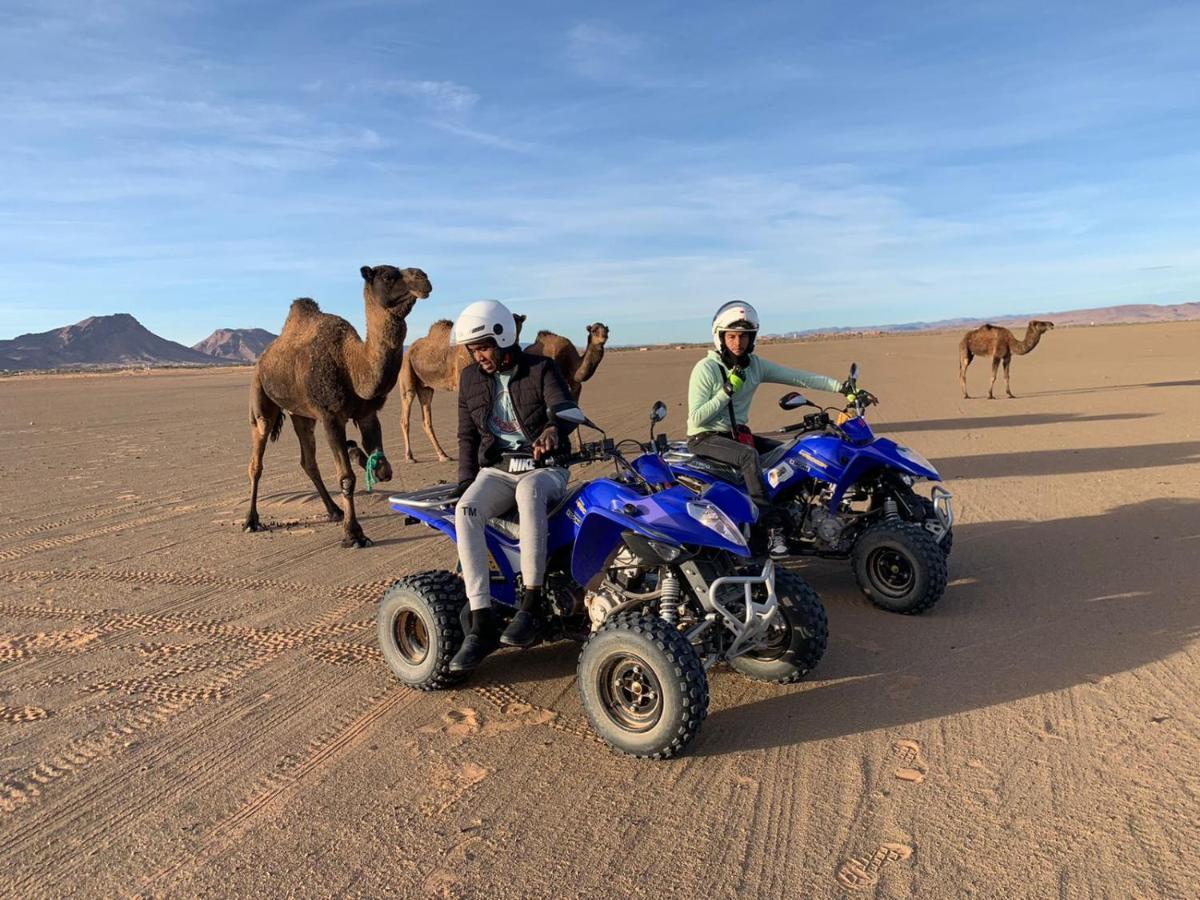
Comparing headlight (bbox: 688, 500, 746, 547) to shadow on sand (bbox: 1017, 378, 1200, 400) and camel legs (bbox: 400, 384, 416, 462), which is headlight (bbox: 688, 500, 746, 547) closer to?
camel legs (bbox: 400, 384, 416, 462)

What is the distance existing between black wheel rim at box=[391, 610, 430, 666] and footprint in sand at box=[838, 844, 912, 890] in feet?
8.19

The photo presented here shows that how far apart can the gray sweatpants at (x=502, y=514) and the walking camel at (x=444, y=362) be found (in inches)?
402

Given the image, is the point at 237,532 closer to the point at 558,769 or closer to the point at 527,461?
the point at 527,461

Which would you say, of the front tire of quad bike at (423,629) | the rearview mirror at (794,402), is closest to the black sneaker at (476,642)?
the front tire of quad bike at (423,629)

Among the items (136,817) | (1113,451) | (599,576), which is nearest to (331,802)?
(136,817)

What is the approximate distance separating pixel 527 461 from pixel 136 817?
2.39 m

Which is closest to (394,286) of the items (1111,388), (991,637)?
(991,637)

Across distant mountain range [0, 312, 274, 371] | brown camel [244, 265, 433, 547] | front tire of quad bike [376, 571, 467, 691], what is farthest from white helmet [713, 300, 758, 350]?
distant mountain range [0, 312, 274, 371]

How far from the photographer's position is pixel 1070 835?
301 cm

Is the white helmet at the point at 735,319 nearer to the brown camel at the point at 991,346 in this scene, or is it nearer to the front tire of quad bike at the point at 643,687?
the front tire of quad bike at the point at 643,687

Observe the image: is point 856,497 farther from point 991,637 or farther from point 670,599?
point 670,599

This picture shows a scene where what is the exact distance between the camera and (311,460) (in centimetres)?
954

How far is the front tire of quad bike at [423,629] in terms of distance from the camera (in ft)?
14.4

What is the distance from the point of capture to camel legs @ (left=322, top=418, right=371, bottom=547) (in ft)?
25.9
